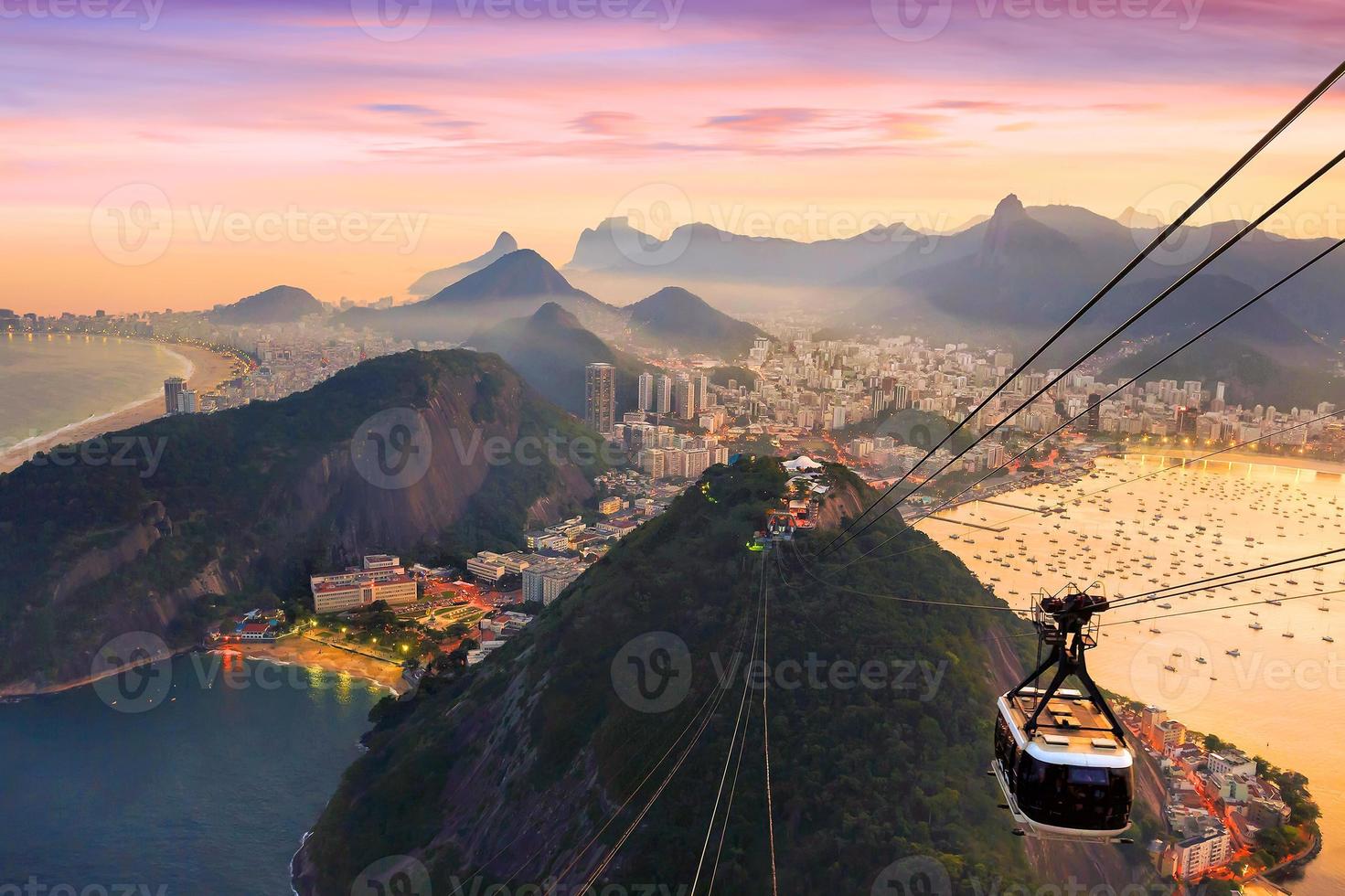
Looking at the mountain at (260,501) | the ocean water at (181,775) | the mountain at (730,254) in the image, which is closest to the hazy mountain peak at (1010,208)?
the mountain at (730,254)

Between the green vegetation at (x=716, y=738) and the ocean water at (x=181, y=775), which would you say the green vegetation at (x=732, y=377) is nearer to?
the ocean water at (x=181, y=775)

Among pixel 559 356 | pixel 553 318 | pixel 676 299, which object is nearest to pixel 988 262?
pixel 676 299

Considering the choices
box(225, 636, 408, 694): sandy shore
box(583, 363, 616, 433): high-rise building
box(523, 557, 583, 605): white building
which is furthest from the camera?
box(583, 363, 616, 433): high-rise building

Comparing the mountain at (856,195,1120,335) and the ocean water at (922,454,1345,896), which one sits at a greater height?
the mountain at (856,195,1120,335)

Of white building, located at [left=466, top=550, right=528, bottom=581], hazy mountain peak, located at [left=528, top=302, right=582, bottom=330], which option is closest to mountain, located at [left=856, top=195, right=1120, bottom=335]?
hazy mountain peak, located at [left=528, top=302, right=582, bottom=330]

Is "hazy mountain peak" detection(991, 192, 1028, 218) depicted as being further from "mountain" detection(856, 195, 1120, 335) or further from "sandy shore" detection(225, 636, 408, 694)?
"sandy shore" detection(225, 636, 408, 694)

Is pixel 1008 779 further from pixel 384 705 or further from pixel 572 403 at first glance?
pixel 572 403
